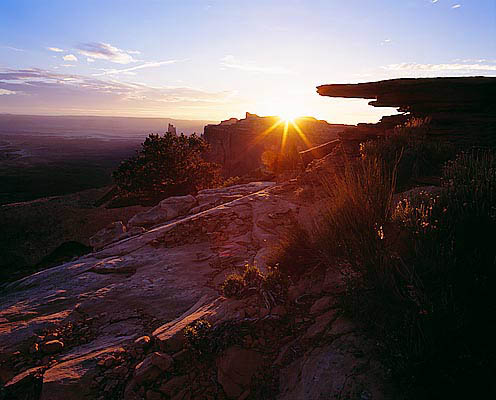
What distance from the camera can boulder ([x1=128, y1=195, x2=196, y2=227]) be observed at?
12.9 m

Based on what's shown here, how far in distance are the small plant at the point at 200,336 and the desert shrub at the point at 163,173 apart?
71.0ft

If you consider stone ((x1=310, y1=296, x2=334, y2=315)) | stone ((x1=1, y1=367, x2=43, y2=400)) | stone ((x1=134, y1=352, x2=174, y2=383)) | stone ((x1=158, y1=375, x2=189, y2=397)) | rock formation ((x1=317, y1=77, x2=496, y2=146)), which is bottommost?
stone ((x1=1, y1=367, x2=43, y2=400))

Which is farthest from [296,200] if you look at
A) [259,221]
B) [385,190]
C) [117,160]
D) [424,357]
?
[117,160]

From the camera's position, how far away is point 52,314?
6.09 meters

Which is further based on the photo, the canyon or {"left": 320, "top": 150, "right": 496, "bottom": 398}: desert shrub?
the canyon

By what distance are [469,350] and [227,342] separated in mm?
2428

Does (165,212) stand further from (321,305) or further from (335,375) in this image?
(335,375)

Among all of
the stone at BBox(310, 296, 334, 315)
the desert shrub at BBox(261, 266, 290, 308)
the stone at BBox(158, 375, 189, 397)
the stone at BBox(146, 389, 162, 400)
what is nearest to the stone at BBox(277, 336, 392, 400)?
the stone at BBox(310, 296, 334, 315)

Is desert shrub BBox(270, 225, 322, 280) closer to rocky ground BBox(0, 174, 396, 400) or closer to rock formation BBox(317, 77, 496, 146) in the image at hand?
rocky ground BBox(0, 174, 396, 400)

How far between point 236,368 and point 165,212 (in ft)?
33.5

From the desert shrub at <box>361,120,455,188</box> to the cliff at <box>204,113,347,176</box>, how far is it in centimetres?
4231

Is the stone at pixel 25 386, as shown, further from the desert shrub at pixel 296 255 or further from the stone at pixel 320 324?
the desert shrub at pixel 296 255

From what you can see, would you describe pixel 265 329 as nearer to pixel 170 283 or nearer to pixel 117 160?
pixel 170 283

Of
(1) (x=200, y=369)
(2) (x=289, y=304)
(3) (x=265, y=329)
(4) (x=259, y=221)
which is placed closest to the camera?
(1) (x=200, y=369)
